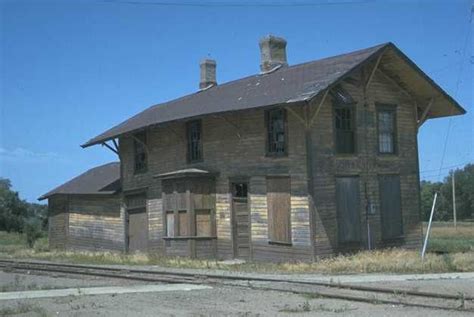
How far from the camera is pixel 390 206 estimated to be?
2298 centimetres

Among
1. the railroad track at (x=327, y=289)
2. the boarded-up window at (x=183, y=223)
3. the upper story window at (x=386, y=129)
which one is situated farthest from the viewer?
the boarded-up window at (x=183, y=223)

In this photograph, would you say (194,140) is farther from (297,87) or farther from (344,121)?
(344,121)

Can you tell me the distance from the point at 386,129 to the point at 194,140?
23.8 ft

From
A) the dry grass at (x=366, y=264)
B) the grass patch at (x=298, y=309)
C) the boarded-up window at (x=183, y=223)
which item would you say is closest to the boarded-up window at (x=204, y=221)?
the boarded-up window at (x=183, y=223)

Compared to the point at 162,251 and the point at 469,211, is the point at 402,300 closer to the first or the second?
the point at 162,251

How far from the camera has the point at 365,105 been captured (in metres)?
22.7

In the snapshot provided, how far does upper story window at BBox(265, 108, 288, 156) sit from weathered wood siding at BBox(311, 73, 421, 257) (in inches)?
46.5

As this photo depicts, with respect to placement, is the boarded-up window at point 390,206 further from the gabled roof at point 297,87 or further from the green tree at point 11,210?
the green tree at point 11,210

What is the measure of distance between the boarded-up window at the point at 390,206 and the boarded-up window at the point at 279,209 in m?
3.61

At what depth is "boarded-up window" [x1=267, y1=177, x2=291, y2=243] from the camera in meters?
21.2

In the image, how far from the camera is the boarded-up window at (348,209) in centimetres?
2134

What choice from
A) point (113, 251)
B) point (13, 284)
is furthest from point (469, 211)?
point (13, 284)

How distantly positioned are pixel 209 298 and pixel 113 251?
19.4 metres

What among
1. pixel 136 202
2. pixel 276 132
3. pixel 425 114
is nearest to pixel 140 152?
pixel 136 202
